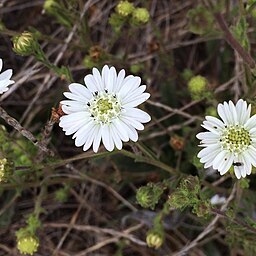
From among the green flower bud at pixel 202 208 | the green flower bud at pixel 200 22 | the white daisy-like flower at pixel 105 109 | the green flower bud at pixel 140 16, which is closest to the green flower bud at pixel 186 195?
the green flower bud at pixel 202 208

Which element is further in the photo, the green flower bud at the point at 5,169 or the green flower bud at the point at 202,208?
the green flower bud at the point at 5,169

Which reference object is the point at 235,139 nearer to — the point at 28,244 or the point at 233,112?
the point at 233,112

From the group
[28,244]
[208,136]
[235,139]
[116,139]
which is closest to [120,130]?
[116,139]

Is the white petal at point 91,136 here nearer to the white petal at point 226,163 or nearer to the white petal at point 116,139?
the white petal at point 116,139

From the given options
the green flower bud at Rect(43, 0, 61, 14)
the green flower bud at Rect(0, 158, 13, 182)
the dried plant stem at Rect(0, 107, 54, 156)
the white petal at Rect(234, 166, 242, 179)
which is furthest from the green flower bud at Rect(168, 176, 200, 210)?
the green flower bud at Rect(43, 0, 61, 14)

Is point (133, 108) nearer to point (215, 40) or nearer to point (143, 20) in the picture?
point (143, 20)

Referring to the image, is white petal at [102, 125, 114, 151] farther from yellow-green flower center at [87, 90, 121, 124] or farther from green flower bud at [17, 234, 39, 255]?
green flower bud at [17, 234, 39, 255]

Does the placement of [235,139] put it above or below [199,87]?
below
